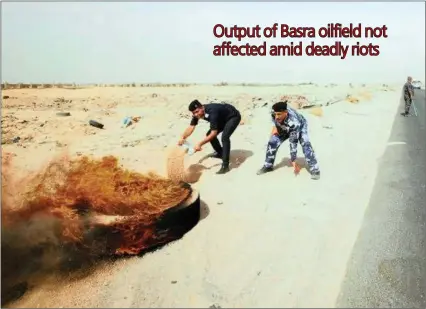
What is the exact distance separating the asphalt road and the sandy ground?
0.51 ft

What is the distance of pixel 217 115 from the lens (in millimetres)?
6699

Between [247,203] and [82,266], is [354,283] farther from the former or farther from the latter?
[82,266]

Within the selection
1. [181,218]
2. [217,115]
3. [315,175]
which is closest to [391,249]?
[315,175]

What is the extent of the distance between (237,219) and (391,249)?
73.8 inches

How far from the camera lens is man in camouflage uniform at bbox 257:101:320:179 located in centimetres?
664

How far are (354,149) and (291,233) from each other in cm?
493

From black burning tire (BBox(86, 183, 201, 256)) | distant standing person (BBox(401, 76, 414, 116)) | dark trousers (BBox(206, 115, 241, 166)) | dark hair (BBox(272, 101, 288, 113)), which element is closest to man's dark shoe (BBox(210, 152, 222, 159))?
dark trousers (BBox(206, 115, 241, 166))

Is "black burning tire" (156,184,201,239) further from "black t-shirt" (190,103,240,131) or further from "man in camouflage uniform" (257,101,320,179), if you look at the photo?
"man in camouflage uniform" (257,101,320,179)

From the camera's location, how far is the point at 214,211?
218 inches

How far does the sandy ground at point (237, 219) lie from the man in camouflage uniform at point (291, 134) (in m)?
0.22

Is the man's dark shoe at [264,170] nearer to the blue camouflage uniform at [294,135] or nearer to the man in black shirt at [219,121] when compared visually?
the blue camouflage uniform at [294,135]

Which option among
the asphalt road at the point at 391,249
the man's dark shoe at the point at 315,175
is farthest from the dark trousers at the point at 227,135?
the asphalt road at the point at 391,249

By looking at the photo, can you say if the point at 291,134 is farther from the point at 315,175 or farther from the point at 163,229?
the point at 163,229

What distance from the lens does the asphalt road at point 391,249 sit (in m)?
4.09
